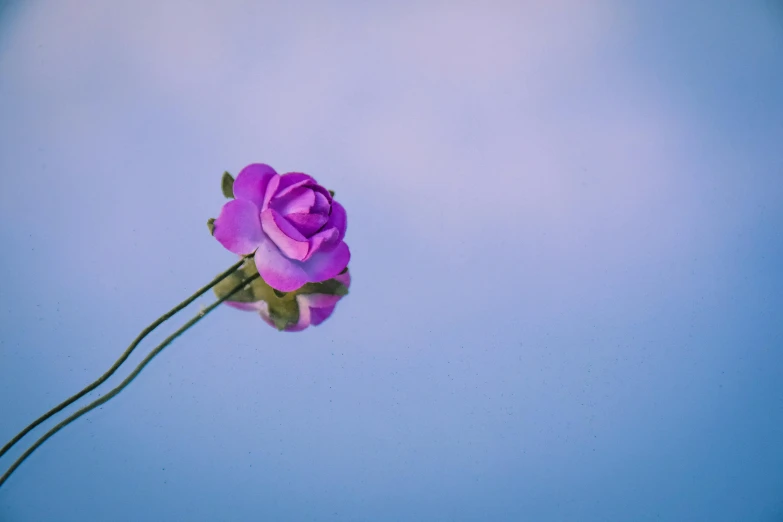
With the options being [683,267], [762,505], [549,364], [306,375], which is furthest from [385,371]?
[762,505]

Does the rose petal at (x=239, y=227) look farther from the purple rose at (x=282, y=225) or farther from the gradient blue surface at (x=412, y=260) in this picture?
the gradient blue surface at (x=412, y=260)

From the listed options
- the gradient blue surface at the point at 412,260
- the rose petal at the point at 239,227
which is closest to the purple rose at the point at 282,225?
the rose petal at the point at 239,227

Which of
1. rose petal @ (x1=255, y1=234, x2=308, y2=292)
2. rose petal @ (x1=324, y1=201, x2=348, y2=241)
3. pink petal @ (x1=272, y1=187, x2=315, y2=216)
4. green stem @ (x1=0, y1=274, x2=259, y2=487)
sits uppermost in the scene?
rose petal @ (x1=324, y1=201, x2=348, y2=241)

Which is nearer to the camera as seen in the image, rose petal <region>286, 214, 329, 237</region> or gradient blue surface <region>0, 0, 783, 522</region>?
rose petal <region>286, 214, 329, 237</region>

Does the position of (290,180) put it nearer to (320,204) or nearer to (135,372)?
(320,204)

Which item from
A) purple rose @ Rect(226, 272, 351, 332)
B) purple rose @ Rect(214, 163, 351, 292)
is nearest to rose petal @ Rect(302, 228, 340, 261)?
purple rose @ Rect(214, 163, 351, 292)

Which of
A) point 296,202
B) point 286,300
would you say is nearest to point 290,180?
point 296,202

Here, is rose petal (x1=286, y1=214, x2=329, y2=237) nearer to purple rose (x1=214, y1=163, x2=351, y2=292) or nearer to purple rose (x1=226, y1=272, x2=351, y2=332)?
purple rose (x1=214, y1=163, x2=351, y2=292)
